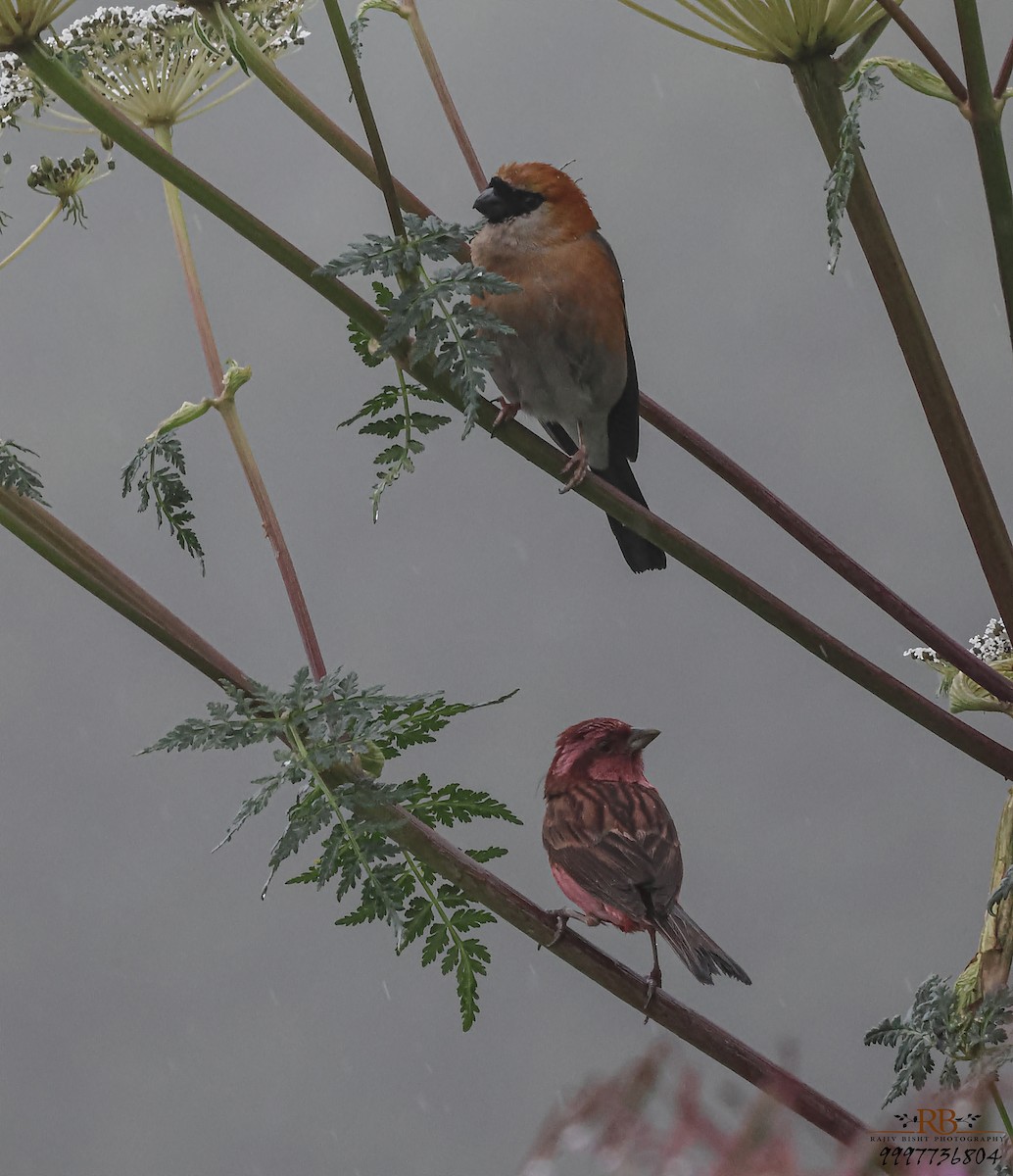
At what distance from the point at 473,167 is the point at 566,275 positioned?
190 mm

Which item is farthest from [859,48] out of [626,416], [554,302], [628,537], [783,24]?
[628,537]

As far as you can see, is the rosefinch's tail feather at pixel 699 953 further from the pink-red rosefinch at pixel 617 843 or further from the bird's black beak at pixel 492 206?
the bird's black beak at pixel 492 206

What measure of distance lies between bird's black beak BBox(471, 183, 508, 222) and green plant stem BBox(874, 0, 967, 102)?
67cm

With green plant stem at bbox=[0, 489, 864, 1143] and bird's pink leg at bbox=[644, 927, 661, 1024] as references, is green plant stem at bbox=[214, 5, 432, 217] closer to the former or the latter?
green plant stem at bbox=[0, 489, 864, 1143]

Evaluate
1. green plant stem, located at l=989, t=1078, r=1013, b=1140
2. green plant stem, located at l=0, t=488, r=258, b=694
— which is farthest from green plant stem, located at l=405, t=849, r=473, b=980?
green plant stem, located at l=989, t=1078, r=1013, b=1140

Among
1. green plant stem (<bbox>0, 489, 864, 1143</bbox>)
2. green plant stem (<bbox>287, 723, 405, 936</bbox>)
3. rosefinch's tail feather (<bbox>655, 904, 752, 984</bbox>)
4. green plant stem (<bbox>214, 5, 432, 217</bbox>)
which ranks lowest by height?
green plant stem (<bbox>287, 723, 405, 936</bbox>)

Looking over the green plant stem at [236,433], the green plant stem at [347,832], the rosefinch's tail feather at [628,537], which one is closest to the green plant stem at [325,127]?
the green plant stem at [236,433]

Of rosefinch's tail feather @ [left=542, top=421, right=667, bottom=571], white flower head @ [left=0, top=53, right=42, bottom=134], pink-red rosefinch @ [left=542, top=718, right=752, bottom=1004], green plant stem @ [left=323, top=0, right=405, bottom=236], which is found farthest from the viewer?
rosefinch's tail feather @ [left=542, top=421, right=667, bottom=571]

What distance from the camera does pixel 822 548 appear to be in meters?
1.33

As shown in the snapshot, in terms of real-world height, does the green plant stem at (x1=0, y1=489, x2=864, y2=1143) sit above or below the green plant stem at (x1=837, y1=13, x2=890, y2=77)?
below

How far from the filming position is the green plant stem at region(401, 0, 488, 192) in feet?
4.96

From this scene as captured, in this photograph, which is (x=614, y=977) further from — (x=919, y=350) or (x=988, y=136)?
(x=988, y=136)

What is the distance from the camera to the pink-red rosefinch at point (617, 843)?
4.54 feet

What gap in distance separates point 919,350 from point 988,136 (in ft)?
0.68
